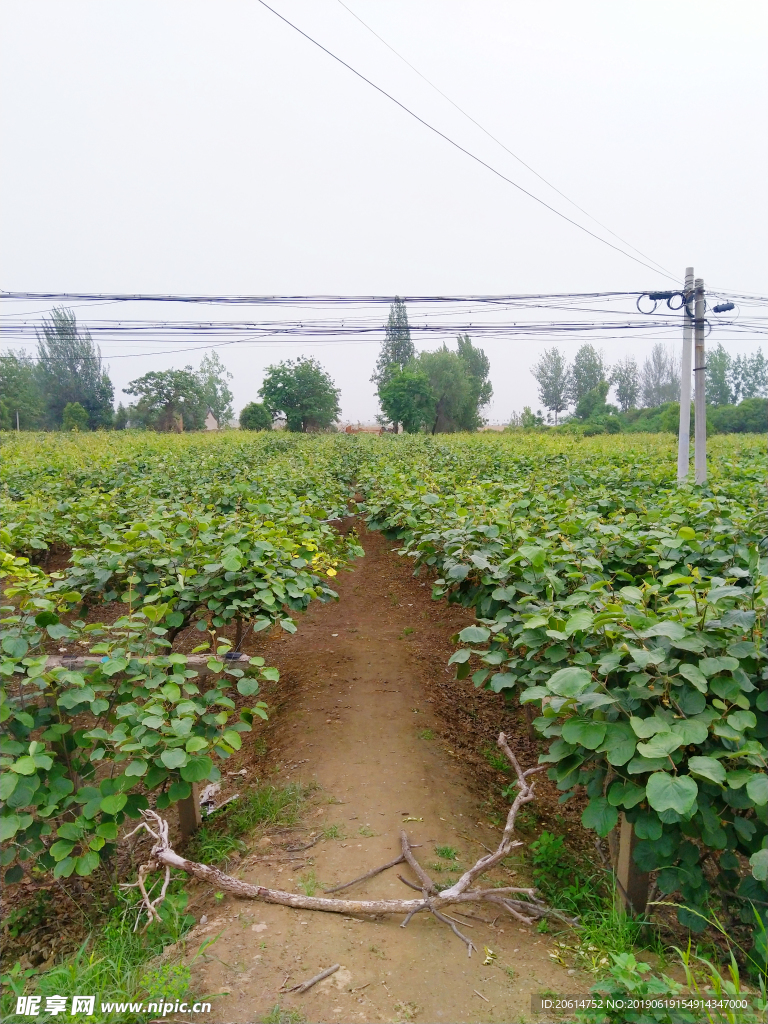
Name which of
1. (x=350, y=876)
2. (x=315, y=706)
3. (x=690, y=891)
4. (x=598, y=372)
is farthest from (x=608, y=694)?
(x=598, y=372)

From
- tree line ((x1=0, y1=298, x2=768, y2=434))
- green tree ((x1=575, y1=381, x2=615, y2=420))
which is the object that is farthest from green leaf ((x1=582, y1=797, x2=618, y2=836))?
green tree ((x1=575, y1=381, x2=615, y2=420))

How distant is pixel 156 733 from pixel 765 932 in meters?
2.01

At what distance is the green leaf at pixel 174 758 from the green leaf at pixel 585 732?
1.31m

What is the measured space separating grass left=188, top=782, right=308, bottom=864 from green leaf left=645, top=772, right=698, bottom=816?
1840 millimetres

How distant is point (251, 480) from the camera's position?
673 cm

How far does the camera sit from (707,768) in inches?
66.0

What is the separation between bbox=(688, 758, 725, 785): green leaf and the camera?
165 cm

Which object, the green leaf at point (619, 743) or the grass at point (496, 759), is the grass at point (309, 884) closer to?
the green leaf at point (619, 743)

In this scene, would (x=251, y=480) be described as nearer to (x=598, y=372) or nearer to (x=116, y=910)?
(x=116, y=910)

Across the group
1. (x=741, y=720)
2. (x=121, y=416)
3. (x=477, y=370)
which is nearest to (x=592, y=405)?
(x=477, y=370)

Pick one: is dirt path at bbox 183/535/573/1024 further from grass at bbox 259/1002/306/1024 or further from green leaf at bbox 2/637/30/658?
green leaf at bbox 2/637/30/658

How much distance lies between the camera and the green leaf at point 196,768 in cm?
229

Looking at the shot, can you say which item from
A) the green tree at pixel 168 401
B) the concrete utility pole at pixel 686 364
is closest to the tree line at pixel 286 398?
the green tree at pixel 168 401

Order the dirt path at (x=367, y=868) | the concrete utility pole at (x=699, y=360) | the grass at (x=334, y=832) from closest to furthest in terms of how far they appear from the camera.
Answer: the dirt path at (x=367, y=868), the grass at (x=334, y=832), the concrete utility pole at (x=699, y=360)
